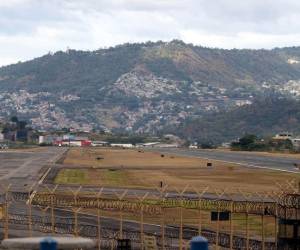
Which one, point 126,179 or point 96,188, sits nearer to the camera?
point 96,188

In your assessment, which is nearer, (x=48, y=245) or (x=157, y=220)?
(x=48, y=245)

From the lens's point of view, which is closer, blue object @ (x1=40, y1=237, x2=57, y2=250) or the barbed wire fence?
blue object @ (x1=40, y1=237, x2=57, y2=250)

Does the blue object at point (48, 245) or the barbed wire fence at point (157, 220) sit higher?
the blue object at point (48, 245)

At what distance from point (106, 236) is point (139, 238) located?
233 cm

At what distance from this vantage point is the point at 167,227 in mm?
62719

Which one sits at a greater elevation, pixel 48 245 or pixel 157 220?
pixel 48 245

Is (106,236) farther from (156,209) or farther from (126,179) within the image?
(126,179)

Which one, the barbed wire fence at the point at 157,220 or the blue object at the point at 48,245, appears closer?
the blue object at the point at 48,245

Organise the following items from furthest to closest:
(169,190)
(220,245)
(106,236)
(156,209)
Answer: (169,190), (156,209), (106,236), (220,245)

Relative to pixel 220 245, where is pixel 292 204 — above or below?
above

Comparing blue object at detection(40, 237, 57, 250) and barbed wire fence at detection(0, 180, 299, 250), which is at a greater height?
blue object at detection(40, 237, 57, 250)

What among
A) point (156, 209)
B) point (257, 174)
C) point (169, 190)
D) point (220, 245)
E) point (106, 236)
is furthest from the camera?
point (257, 174)

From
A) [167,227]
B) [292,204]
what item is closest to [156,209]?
[167,227]

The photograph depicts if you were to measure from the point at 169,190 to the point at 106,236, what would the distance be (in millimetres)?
45005
